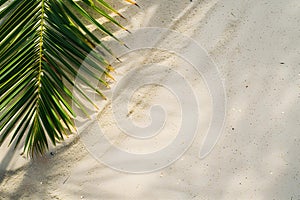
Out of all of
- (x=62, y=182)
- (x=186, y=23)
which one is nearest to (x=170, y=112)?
(x=186, y=23)

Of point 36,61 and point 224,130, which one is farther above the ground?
point 36,61

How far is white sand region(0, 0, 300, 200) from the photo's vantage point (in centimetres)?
205

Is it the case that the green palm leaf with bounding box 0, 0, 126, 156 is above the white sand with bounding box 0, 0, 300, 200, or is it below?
above

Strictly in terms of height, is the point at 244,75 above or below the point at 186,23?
below

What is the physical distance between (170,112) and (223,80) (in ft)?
0.97

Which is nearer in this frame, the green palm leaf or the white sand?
the green palm leaf

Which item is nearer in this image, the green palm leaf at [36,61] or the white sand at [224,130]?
the green palm leaf at [36,61]

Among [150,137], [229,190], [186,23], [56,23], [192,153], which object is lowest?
[229,190]

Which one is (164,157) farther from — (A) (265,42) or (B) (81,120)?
(A) (265,42)

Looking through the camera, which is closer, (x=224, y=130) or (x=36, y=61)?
(x=36, y=61)

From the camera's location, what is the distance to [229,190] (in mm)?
2041

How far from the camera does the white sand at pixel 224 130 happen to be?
6.72 ft

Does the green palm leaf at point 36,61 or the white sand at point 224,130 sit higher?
the green palm leaf at point 36,61

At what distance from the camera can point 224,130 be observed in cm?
207
